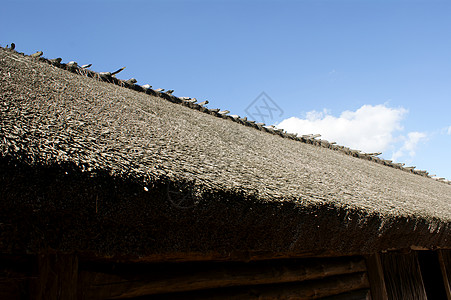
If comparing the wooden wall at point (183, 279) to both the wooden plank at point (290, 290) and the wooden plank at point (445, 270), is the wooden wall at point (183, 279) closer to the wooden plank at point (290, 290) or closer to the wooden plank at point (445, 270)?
the wooden plank at point (290, 290)

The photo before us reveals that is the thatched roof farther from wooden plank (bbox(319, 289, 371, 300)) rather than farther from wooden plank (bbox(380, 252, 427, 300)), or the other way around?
wooden plank (bbox(380, 252, 427, 300))

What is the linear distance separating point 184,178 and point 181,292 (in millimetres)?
927

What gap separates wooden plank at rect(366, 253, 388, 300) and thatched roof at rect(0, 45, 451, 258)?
556 millimetres

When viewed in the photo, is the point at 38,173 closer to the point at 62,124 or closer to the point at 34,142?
the point at 34,142

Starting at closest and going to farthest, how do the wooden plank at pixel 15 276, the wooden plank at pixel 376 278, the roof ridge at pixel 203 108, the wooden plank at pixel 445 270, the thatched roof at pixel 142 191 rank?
the thatched roof at pixel 142 191, the wooden plank at pixel 15 276, the wooden plank at pixel 376 278, the roof ridge at pixel 203 108, the wooden plank at pixel 445 270

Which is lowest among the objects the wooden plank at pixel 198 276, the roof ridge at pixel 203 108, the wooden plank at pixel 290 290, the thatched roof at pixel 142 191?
the wooden plank at pixel 290 290

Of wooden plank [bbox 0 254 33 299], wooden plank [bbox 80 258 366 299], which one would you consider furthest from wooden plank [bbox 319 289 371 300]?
wooden plank [bbox 0 254 33 299]

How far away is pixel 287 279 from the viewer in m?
2.63

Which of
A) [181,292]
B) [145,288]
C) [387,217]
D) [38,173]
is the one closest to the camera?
[38,173]

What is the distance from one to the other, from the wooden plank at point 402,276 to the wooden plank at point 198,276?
791 mm

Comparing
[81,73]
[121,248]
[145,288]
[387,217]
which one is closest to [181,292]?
[145,288]

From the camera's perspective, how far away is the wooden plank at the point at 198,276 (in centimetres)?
173

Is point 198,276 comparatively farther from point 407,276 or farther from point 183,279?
point 407,276

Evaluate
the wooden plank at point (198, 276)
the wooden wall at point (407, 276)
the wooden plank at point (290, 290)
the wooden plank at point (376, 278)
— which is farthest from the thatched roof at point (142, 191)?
the wooden wall at point (407, 276)
